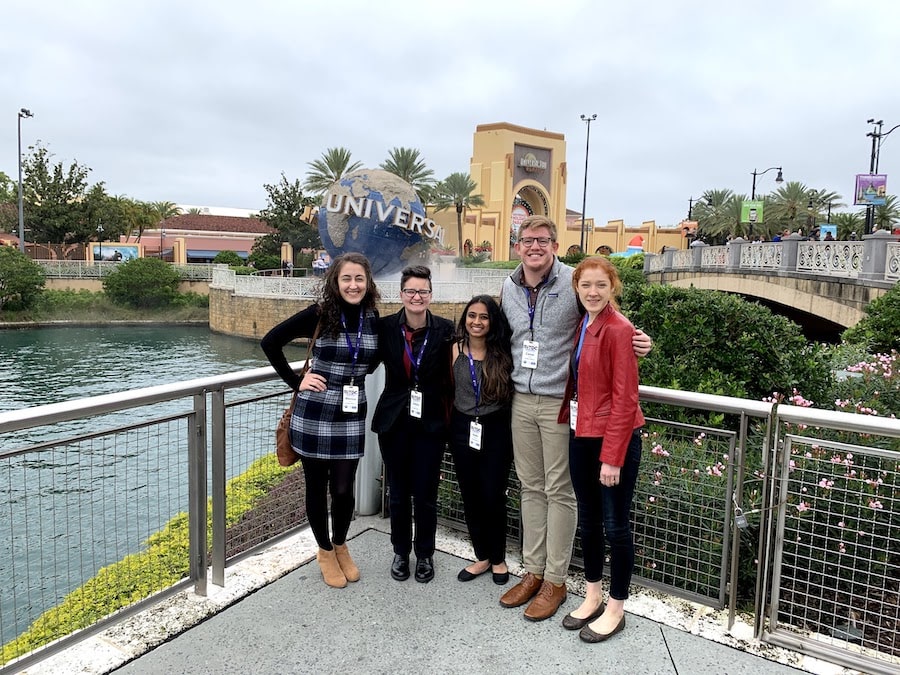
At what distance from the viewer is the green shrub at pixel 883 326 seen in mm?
6918

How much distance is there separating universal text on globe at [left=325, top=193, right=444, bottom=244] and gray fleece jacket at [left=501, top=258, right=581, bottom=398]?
21.9m

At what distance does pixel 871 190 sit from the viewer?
22.5m

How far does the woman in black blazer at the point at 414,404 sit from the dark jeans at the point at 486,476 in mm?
115

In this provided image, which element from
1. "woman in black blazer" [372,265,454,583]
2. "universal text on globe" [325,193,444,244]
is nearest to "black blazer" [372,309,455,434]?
"woman in black blazer" [372,265,454,583]

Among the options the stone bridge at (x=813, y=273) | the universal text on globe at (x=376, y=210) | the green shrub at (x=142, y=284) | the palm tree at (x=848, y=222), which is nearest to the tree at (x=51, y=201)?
the green shrub at (x=142, y=284)

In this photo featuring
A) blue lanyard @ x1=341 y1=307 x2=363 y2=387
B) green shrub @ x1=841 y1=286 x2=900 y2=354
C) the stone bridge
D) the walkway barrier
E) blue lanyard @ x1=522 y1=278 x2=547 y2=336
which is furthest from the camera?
the stone bridge

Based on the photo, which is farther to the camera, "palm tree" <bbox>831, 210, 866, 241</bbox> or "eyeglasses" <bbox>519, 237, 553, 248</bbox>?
"palm tree" <bbox>831, 210, 866, 241</bbox>

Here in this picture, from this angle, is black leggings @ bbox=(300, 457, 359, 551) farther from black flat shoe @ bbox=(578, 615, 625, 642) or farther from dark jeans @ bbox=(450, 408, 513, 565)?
black flat shoe @ bbox=(578, 615, 625, 642)

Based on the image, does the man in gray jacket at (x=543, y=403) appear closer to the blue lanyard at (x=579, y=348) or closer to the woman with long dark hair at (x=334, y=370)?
the blue lanyard at (x=579, y=348)

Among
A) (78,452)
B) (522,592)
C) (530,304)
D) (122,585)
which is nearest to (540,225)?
(530,304)

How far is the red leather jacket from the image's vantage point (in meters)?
2.48

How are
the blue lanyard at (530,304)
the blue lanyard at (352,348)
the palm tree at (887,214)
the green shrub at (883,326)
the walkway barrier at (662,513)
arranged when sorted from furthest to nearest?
the palm tree at (887,214), the green shrub at (883,326), the blue lanyard at (352,348), the blue lanyard at (530,304), the walkway barrier at (662,513)

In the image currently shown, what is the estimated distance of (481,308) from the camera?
Answer: 2895 millimetres

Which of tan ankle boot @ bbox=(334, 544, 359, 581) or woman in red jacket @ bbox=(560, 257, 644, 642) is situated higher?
woman in red jacket @ bbox=(560, 257, 644, 642)
